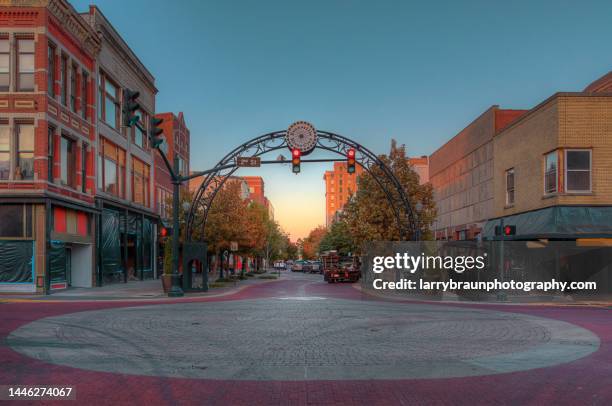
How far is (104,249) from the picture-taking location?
112 feet

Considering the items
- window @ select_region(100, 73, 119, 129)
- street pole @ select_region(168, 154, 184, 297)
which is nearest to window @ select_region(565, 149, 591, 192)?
street pole @ select_region(168, 154, 184, 297)

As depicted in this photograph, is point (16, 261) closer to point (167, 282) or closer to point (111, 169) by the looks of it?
point (167, 282)

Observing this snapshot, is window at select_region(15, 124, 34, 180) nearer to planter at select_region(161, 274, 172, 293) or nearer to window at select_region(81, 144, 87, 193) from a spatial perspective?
window at select_region(81, 144, 87, 193)

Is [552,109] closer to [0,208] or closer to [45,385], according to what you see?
[45,385]

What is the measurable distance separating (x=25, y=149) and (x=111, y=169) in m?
9.79

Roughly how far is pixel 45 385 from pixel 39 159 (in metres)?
21.8

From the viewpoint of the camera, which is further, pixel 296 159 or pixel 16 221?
pixel 16 221

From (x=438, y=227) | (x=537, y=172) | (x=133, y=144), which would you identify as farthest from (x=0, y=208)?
(x=438, y=227)

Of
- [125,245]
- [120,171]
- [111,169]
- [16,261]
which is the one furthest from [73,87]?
[125,245]

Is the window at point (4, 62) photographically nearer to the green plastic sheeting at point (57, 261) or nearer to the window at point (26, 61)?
the window at point (26, 61)

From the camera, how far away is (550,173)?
1038 inches

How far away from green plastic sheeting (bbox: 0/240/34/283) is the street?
36.1 ft

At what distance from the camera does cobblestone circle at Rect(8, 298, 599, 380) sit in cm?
902

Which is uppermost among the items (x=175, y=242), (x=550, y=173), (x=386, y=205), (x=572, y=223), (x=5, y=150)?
(x=5, y=150)
